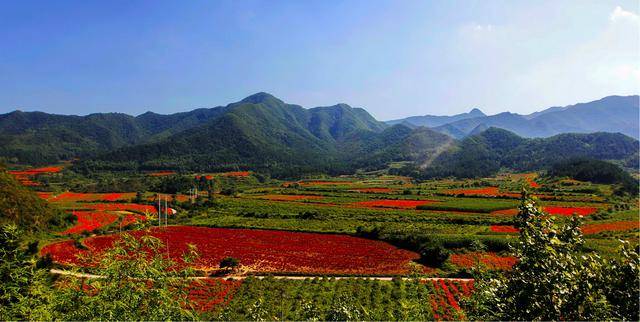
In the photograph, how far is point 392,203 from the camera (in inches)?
4080

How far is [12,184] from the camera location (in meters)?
67.6

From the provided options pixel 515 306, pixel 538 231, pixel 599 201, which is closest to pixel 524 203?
pixel 538 231

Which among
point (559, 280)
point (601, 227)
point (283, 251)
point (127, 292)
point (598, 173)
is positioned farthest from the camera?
point (598, 173)

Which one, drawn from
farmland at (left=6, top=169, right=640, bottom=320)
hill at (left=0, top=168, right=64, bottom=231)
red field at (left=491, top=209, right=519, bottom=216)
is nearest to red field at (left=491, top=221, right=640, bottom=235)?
farmland at (left=6, top=169, right=640, bottom=320)

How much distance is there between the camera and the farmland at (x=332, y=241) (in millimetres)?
27358

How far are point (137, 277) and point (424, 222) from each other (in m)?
71.4

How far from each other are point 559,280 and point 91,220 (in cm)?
8686

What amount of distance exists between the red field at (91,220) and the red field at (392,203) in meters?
61.3

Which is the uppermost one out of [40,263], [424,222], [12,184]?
[12,184]

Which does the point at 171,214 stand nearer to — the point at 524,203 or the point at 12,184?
the point at 12,184

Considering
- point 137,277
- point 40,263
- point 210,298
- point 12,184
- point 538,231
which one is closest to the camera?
point 538,231

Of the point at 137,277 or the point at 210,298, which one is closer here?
the point at 137,277

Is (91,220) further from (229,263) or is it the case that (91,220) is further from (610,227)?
(610,227)

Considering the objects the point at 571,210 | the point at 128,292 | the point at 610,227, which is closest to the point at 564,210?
the point at 571,210
